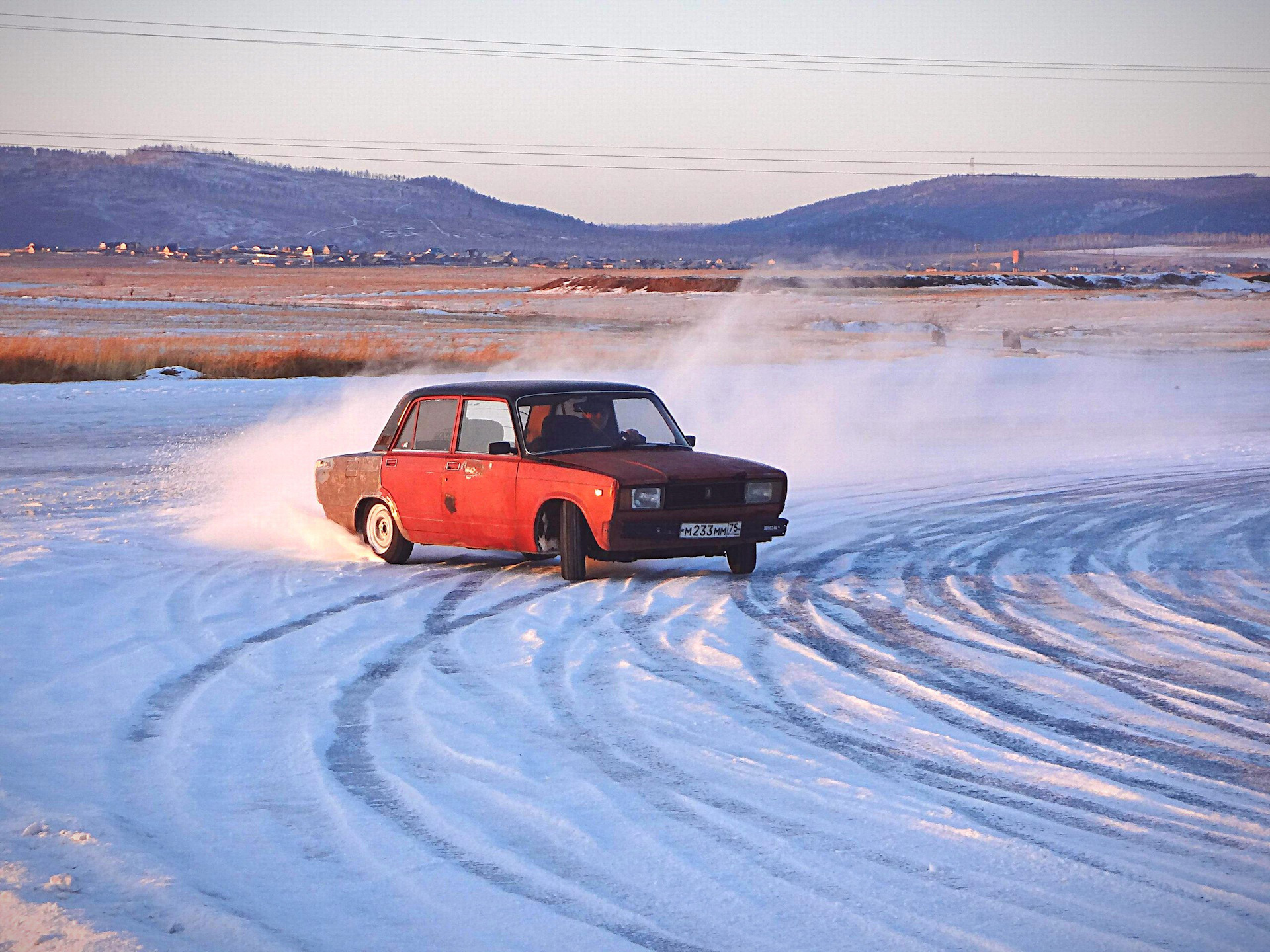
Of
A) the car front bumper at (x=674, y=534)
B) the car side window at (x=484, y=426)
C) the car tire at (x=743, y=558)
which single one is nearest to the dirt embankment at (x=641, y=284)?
the car side window at (x=484, y=426)

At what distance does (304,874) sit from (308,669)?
3.50 meters

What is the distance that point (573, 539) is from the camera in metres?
11.8

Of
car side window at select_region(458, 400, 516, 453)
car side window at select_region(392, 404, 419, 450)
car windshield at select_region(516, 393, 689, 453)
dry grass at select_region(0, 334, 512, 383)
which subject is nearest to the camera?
car windshield at select_region(516, 393, 689, 453)

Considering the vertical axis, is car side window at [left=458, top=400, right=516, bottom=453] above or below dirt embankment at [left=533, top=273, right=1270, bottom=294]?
below

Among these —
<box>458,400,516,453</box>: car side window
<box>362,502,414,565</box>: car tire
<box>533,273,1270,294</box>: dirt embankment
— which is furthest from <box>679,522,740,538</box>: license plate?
<box>533,273,1270,294</box>: dirt embankment

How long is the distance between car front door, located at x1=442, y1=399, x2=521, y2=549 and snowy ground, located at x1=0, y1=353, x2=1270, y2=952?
0.39 metres

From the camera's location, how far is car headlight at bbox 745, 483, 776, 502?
1199 centimetres

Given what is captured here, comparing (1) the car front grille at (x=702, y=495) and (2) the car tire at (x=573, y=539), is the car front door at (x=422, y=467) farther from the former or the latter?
(1) the car front grille at (x=702, y=495)

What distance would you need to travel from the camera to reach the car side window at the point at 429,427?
12844 millimetres

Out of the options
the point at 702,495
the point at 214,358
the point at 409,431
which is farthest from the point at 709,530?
the point at 214,358

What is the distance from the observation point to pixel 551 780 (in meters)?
6.48

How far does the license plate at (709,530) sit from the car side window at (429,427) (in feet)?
7.65

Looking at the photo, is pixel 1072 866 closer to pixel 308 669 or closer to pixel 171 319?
pixel 308 669

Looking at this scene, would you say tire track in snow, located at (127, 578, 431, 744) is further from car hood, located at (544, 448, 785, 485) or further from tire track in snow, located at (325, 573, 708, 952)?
car hood, located at (544, 448, 785, 485)
